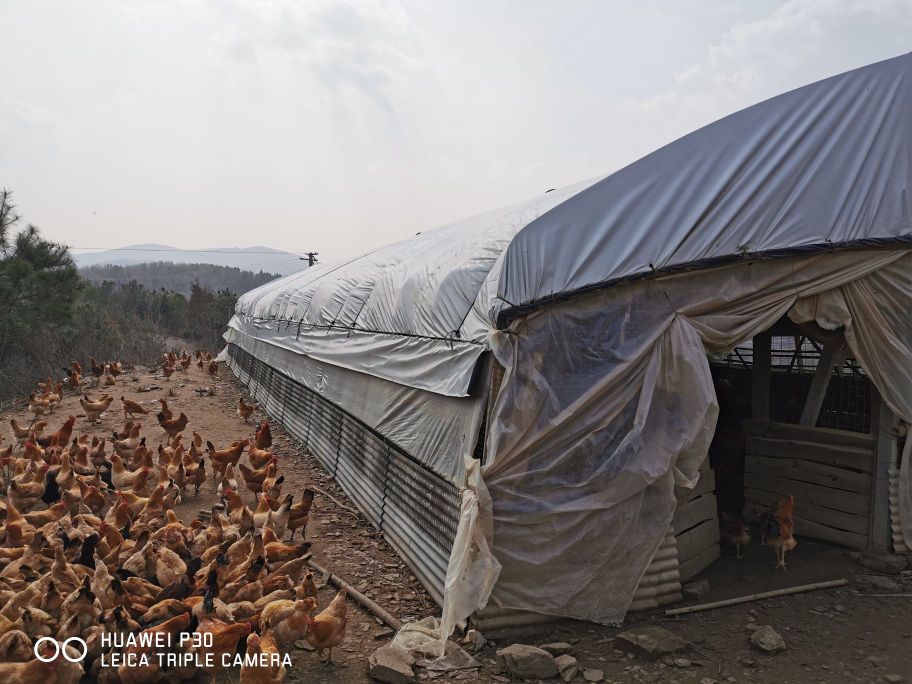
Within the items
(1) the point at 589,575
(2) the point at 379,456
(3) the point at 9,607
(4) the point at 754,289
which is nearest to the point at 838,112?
(4) the point at 754,289

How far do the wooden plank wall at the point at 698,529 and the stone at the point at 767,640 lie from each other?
0.91 metres

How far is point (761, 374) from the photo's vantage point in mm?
6539

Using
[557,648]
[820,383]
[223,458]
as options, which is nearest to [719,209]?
[820,383]

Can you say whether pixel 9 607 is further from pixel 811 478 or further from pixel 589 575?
pixel 811 478

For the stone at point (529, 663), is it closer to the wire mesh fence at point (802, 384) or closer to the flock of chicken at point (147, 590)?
the flock of chicken at point (147, 590)

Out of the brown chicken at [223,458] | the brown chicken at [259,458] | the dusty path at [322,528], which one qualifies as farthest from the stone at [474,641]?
the brown chicken at [223,458]

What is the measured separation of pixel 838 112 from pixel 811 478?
3.37 metres

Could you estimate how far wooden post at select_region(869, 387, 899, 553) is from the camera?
16.8 ft

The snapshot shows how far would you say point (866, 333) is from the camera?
187 inches

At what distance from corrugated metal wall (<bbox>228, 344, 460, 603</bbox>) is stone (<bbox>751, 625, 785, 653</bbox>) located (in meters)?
2.24

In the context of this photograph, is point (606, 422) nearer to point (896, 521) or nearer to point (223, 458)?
point (896, 521)

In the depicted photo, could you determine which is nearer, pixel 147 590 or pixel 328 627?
pixel 328 627

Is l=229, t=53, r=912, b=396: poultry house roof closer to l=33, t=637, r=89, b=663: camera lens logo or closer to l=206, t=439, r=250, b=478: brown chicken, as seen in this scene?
l=33, t=637, r=89, b=663: camera lens logo

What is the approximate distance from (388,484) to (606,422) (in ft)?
9.38
